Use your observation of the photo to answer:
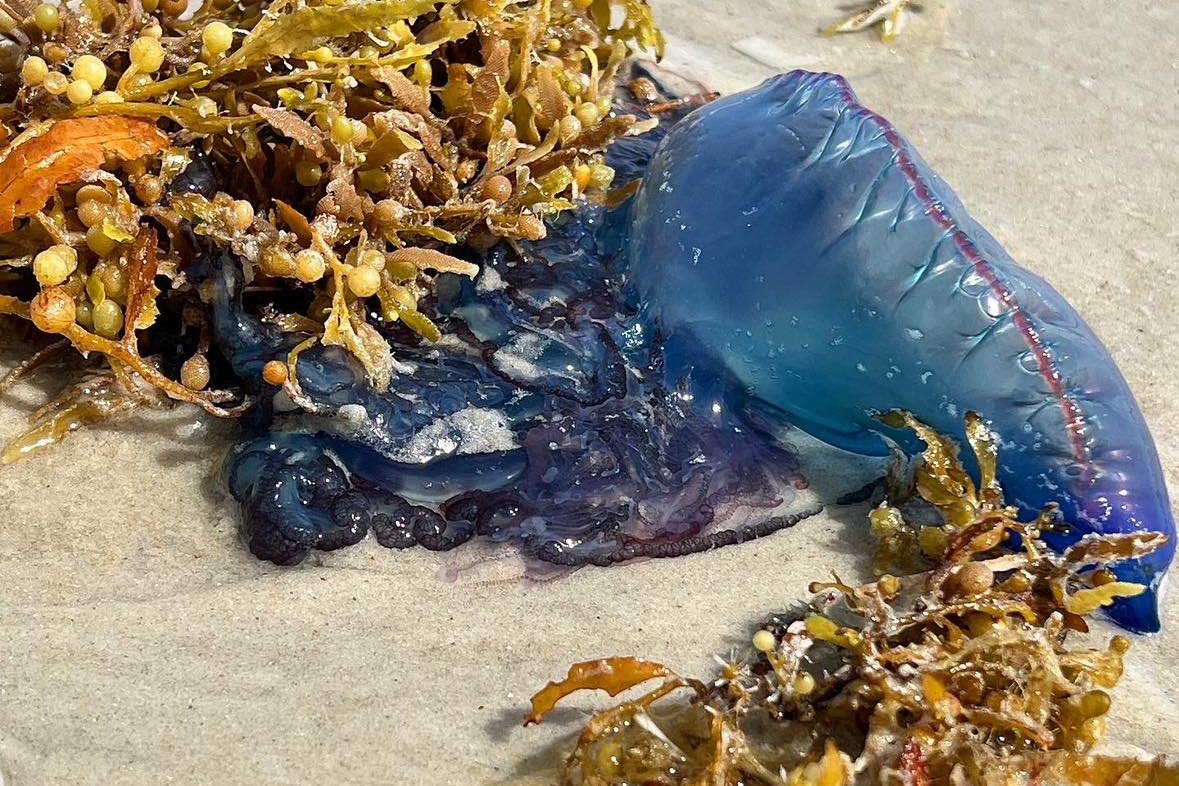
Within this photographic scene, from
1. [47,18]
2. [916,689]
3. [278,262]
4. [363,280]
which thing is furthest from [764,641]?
[47,18]

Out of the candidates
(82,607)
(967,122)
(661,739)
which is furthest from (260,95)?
(967,122)

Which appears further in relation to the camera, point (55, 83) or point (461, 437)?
point (461, 437)

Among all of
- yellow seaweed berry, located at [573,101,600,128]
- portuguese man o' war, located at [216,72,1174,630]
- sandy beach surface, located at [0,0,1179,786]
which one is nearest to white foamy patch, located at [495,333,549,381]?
portuguese man o' war, located at [216,72,1174,630]

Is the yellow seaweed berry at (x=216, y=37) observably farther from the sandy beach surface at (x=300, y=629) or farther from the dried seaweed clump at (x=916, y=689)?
the dried seaweed clump at (x=916, y=689)

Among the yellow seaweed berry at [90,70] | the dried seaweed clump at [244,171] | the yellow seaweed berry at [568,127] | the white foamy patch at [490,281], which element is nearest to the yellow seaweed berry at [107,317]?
the dried seaweed clump at [244,171]

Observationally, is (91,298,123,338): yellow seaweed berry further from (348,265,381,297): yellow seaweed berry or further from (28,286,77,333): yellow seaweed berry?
(348,265,381,297): yellow seaweed berry

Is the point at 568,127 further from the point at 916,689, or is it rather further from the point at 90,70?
the point at 916,689

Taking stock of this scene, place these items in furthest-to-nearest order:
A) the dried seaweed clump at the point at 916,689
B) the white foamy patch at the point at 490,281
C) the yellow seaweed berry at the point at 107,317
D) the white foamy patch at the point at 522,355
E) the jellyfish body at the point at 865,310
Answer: the white foamy patch at the point at 490,281
the white foamy patch at the point at 522,355
the yellow seaweed berry at the point at 107,317
the jellyfish body at the point at 865,310
the dried seaweed clump at the point at 916,689
